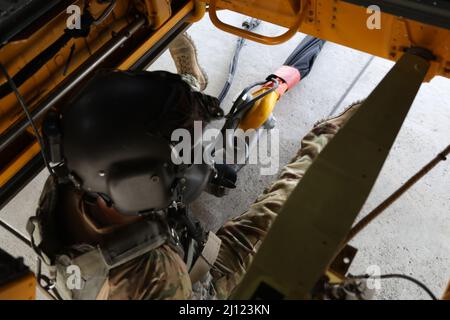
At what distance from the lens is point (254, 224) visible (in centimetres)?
233

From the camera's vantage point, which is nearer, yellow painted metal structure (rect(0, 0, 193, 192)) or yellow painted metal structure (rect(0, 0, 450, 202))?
yellow painted metal structure (rect(0, 0, 450, 202))

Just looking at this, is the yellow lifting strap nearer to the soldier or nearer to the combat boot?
the soldier

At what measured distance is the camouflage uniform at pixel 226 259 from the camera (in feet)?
5.50

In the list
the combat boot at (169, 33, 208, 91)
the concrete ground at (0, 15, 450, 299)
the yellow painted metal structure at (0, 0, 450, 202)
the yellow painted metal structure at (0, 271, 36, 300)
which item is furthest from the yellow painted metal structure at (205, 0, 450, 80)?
the yellow painted metal structure at (0, 271, 36, 300)

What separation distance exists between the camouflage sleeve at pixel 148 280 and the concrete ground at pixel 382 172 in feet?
4.32

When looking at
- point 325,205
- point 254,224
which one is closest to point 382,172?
point 254,224

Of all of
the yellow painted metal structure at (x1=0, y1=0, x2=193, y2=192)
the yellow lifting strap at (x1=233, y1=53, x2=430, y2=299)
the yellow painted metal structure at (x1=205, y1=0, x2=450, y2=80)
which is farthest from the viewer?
the yellow painted metal structure at (x1=0, y1=0, x2=193, y2=192)

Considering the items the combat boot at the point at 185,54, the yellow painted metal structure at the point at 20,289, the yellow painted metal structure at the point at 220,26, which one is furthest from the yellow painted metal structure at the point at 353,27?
the yellow painted metal structure at the point at 20,289

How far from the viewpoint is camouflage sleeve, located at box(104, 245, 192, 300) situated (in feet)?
5.48

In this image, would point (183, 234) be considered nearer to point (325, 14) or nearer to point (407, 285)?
point (325, 14)

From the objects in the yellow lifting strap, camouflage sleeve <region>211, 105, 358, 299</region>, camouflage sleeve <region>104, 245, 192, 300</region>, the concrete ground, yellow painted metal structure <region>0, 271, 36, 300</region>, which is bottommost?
the concrete ground

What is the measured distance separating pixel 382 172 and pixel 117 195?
204 cm

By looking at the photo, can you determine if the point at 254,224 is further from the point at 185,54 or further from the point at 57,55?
the point at 185,54

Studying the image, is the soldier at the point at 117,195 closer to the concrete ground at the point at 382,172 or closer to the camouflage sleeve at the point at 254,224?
the camouflage sleeve at the point at 254,224
